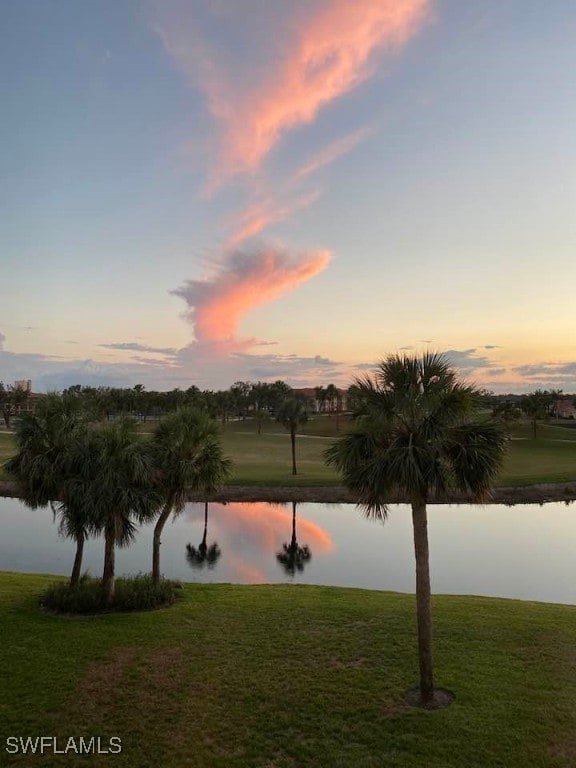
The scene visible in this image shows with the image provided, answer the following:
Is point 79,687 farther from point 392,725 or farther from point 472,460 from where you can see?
point 472,460

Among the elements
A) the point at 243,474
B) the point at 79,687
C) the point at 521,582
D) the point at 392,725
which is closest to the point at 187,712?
the point at 79,687

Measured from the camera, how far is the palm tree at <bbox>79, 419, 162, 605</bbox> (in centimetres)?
2058

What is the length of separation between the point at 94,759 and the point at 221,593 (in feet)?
41.3

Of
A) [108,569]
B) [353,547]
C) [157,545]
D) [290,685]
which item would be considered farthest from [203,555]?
[290,685]

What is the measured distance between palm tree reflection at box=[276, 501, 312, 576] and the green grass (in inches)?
490

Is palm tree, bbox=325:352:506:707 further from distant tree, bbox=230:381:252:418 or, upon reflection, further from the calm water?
distant tree, bbox=230:381:252:418

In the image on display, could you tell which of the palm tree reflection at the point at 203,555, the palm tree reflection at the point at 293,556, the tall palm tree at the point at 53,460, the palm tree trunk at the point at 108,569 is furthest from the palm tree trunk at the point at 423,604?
the palm tree reflection at the point at 203,555

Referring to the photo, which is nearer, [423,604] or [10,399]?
[423,604]

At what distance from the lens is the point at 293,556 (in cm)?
3616

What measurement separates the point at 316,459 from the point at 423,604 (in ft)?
206

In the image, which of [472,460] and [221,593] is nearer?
[472,460]

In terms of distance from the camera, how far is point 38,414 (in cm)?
2222

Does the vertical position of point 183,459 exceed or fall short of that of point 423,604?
it exceeds it

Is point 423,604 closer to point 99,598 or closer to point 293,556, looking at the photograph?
point 99,598
